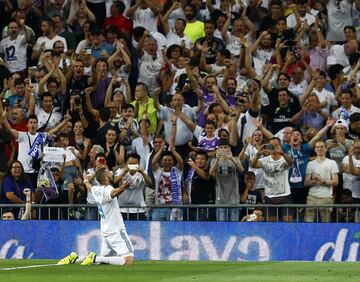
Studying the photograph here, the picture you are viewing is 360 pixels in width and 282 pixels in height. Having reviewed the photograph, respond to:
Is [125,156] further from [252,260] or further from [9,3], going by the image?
[9,3]

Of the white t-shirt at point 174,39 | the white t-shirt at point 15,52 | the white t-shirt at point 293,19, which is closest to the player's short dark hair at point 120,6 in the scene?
the white t-shirt at point 174,39

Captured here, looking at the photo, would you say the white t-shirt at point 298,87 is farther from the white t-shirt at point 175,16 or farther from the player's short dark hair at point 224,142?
the white t-shirt at point 175,16

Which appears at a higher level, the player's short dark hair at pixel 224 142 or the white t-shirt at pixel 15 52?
the white t-shirt at pixel 15 52

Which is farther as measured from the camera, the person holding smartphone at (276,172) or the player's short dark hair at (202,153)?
the player's short dark hair at (202,153)

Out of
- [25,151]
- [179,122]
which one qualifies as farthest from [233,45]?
[25,151]

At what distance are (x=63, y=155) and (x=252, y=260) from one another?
15.2 ft

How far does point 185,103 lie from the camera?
28922 mm

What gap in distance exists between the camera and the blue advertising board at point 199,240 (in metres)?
25.5

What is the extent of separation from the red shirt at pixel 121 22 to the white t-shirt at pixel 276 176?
7.32 meters

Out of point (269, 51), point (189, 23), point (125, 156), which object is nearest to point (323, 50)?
point (269, 51)

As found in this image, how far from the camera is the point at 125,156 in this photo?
2747 centimetres

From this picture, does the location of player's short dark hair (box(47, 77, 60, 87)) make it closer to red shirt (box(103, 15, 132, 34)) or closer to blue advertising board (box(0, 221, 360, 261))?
red shirt (box(103, 15, 132, 34))

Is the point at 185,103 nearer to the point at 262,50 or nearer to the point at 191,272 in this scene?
the point at 262,50

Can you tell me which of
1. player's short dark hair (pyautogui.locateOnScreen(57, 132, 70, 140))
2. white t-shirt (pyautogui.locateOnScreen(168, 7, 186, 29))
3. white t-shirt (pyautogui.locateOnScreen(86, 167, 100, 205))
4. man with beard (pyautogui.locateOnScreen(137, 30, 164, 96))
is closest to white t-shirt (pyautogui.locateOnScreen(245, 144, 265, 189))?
white t-shirt (pyautogui.locateOnScreen(86, 167, 100, 205))
